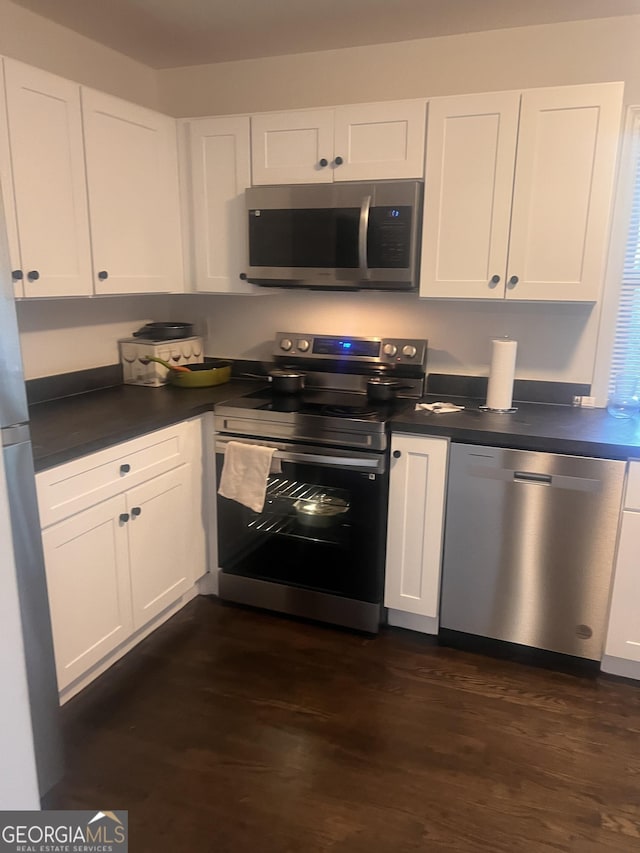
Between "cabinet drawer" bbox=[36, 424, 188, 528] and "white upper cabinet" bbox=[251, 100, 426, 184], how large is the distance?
124 centimetres

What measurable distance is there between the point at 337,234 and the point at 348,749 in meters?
1.98

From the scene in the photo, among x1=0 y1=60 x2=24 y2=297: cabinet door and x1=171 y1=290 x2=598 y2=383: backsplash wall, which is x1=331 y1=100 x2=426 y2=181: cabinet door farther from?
x1=0 y1=60 x2=24 y2=297: cabinet door

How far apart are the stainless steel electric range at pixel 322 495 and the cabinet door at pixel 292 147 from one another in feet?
2.58

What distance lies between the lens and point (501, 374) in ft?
8.59

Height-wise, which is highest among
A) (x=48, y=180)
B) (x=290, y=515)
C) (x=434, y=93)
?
(x=434, y=93)

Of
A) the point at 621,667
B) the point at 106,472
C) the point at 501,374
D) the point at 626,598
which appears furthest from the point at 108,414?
the point at 621,667

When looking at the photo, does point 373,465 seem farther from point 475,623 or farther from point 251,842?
point 251,842

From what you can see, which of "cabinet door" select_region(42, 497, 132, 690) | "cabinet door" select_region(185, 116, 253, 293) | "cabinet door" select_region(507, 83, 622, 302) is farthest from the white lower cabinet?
"cabinet door" select_region(507, 83, 622, 302)

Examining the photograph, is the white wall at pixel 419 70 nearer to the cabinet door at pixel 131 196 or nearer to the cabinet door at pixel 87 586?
the cabinet door at pixel 131 196

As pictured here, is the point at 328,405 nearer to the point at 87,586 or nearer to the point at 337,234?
the point at 337,234

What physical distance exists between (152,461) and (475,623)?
4.79 ft

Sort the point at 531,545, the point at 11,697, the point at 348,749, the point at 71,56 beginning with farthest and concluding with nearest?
1. the point at 71,56
2. the point at 531,545
3. the point at 348,749
4. the point at 11,697

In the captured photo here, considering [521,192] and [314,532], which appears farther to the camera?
[314,532]

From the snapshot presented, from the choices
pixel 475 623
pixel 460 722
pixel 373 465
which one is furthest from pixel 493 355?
pixel 460 722
